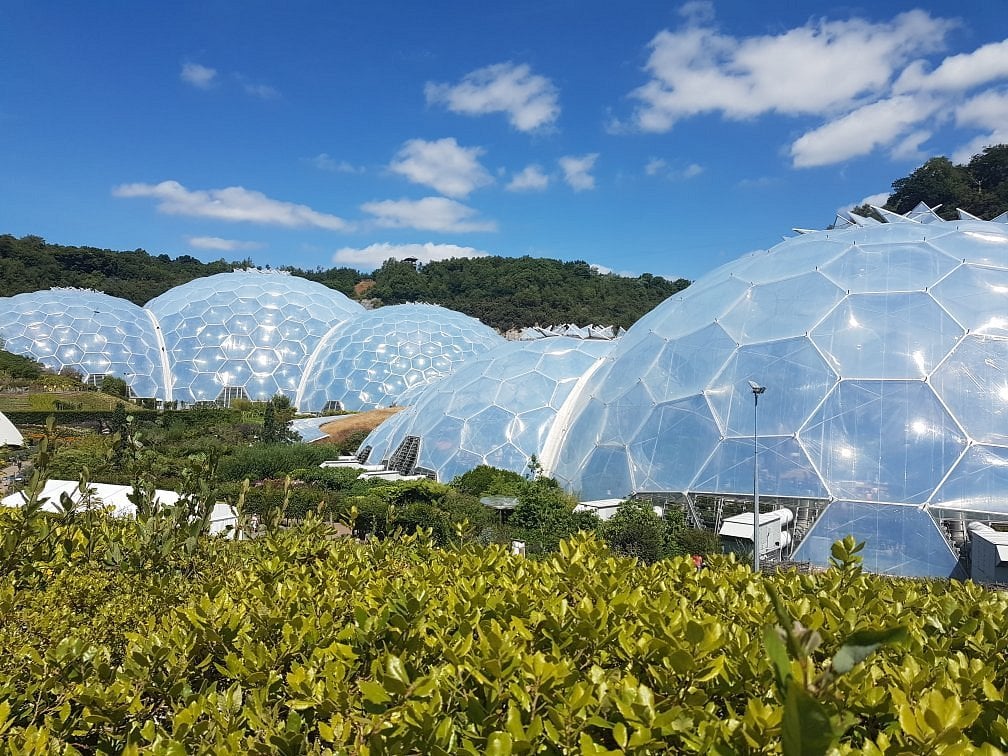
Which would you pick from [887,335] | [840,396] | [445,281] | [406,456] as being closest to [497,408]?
[406,456]

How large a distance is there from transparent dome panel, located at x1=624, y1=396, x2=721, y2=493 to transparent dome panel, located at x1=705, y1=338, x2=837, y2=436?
39 centimetres

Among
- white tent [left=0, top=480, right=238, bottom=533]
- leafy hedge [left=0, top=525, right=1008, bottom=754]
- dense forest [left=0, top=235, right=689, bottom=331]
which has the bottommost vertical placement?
white tent [left=0, top=480, right=238, bottom=533]

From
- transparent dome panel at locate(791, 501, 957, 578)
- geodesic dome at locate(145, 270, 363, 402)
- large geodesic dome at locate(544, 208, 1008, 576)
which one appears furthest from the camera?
geodesic dome at locate(145, 270, 363, 402)

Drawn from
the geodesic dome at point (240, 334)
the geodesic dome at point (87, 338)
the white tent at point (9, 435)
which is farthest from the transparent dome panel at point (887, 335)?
the geodesic dome at point (87, 338)

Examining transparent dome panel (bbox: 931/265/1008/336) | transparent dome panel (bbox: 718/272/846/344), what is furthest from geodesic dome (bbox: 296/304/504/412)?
transparent dome panel (bbox: 931/265/1008/336)

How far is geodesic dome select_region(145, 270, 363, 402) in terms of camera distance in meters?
41.4

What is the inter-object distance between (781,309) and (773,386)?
2127 mm

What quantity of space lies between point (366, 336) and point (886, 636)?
42179mm

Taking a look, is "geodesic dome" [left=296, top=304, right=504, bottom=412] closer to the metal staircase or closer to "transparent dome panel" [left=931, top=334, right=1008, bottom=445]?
the metal staircase

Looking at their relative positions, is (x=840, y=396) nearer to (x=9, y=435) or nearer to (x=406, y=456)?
(x=406, y=456)

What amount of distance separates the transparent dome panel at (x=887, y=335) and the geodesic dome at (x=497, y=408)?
8.61m

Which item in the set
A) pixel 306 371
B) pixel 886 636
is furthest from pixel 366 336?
pixel 886 636

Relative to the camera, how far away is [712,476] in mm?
12562

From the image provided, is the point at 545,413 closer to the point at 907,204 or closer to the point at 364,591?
the point at 364,591
